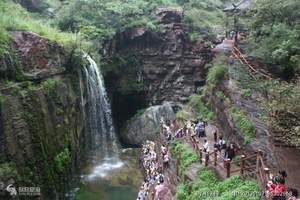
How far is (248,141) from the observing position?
63.6 ft

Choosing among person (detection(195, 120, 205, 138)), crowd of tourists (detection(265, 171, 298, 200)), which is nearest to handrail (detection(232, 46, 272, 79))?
person (detection(195, 120, 205, 138))

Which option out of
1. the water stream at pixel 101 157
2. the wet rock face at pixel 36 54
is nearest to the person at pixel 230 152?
the water stream at pixel 101 157

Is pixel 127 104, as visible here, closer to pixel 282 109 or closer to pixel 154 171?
pixel 154 171

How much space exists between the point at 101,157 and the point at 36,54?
10300 mm

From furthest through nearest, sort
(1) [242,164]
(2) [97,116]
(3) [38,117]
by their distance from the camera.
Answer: (2) [97,116] → (3) [38,117] → (1) [242,164]

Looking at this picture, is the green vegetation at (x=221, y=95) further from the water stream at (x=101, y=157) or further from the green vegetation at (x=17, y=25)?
the green vegetation at (x=17, y=25)

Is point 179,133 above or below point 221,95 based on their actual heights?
below

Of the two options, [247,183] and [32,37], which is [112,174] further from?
[247,183]

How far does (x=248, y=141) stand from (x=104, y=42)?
1818 centimetres

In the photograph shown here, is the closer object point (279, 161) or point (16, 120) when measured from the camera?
point (279, 161)

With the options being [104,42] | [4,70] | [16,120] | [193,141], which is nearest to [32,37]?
[4,70]

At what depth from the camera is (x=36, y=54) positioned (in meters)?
22.4

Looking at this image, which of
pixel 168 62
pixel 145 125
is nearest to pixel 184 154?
pixel 145 125

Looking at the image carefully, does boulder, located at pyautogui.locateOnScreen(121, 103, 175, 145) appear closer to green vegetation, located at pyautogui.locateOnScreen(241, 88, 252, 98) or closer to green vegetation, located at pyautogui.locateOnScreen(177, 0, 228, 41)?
green vegetation, located at pyautogui.locateOnScreen(177, 0, 228, 41)
